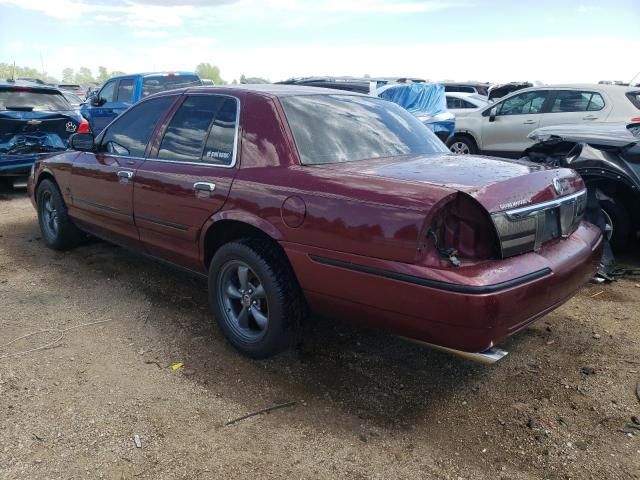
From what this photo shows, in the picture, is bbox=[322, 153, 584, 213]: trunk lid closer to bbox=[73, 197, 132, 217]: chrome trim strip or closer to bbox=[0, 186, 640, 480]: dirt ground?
bbox=[0, 186, 640, 480]: dirt ground

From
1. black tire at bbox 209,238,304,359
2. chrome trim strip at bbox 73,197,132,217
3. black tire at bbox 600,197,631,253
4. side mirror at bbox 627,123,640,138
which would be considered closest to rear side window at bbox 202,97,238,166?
black tire at bbox 209,238,304,359

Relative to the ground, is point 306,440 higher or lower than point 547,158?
lower

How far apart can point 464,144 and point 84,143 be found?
8.06m

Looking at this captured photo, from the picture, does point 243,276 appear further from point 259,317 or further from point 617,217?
point 617,217

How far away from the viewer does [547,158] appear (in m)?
5.60

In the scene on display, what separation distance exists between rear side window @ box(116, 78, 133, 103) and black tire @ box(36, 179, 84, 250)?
556 centimetres

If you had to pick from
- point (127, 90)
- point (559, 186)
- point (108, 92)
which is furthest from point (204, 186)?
point (108, 92)

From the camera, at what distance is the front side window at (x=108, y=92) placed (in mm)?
11219

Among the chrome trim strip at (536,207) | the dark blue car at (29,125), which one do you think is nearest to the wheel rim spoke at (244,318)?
the chrome trim strip at (536,207)

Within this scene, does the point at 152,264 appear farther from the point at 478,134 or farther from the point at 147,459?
the point at 478,134

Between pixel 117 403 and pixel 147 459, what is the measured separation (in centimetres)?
54

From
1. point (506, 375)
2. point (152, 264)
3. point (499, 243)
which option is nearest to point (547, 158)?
point (506, 375)

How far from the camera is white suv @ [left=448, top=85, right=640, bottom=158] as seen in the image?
29.0ft

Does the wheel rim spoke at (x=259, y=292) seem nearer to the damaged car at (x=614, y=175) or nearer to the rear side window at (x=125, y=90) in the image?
the damaged car at (x=614, y=175)
